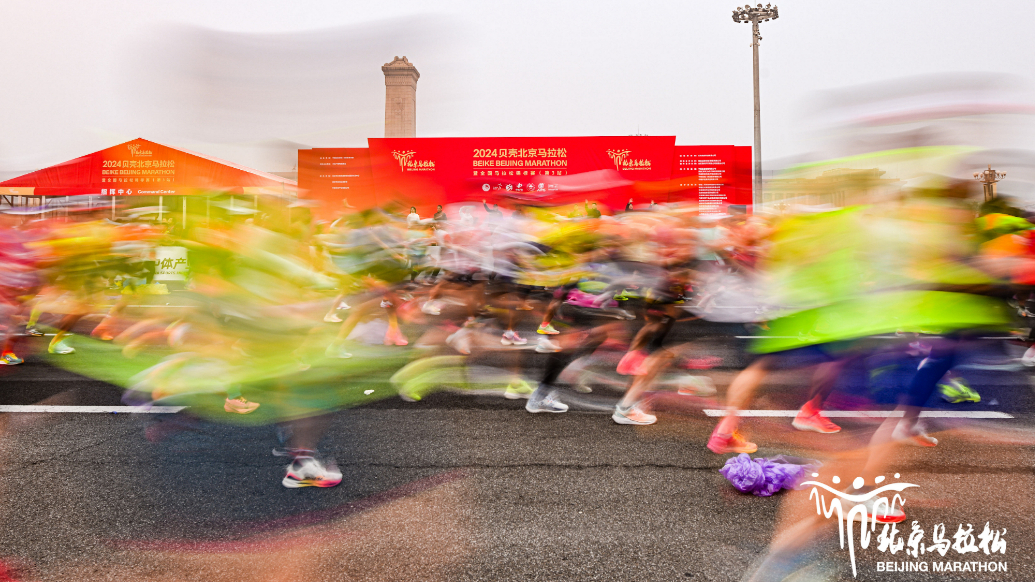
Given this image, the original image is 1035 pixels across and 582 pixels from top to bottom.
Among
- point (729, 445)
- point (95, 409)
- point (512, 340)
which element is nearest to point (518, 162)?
point (512, 340)

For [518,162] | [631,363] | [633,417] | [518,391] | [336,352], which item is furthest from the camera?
[518,162]

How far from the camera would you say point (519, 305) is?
7848 millimetres

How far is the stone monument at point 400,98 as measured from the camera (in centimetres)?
237

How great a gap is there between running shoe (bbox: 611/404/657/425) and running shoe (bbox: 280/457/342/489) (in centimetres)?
205

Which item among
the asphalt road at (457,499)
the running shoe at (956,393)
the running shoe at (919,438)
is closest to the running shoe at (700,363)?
the asphalt road at (457,499)

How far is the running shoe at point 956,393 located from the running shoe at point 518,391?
348 centimetres

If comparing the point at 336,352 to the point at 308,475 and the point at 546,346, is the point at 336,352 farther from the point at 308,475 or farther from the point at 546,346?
the point at 308,475

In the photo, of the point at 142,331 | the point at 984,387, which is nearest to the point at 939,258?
the point at 984,387

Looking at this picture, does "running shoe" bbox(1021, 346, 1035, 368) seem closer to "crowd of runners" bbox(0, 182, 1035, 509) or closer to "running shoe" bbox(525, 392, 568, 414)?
"crowd of runners" bbox(0, 182, 1035, 509)

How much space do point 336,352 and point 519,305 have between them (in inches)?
101

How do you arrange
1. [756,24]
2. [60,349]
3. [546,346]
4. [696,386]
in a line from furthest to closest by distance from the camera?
[756,24] → [546,346] → [60,349] → [696,386]

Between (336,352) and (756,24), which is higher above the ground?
(756,24)

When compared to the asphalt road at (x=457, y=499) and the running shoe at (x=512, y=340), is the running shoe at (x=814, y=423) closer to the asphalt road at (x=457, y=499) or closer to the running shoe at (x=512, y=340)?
the asphalt road at (x=457, y=499)

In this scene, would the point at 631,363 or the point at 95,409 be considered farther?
the point at 631,363
